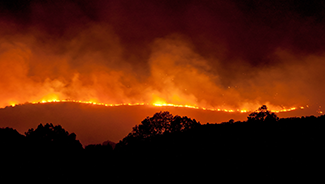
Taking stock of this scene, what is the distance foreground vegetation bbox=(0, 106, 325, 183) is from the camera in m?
6.49

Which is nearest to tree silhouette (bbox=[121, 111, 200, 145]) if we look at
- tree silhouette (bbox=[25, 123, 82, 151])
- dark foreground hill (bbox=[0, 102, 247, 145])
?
tree silhouette (bbox=[25, 123, 82, 151])

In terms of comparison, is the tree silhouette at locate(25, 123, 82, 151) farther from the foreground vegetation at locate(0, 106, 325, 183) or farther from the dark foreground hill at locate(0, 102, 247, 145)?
the dark foreground hill at locate(0, 102, 247, 145)

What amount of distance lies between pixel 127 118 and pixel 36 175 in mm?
10275

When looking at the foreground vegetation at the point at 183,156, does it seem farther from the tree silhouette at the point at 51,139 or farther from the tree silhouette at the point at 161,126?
the tree silhouette at the point at 161,126

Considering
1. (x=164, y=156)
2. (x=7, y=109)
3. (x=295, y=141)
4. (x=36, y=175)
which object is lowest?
(x=36, y=175)

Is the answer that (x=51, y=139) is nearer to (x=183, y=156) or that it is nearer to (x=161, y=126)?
(x=161, y=126)

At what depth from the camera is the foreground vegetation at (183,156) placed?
6.49 metres

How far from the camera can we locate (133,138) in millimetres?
11156

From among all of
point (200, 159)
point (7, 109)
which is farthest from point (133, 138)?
point (7, 109)

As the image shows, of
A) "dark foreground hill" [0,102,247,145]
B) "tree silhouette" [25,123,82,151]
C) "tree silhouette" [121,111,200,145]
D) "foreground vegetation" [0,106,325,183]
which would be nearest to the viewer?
"foreground vegetation" [0,106,325,183]

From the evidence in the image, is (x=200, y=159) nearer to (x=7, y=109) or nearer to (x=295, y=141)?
(x=295, y=141)

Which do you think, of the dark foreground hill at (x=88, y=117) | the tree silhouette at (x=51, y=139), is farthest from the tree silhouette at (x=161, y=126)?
the dark foreground hill at (x=88, y=117)

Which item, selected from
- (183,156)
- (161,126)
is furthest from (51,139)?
(183,156)

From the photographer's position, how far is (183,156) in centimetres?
827
